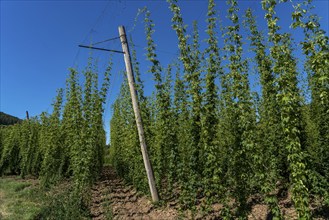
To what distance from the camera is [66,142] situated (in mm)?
12078

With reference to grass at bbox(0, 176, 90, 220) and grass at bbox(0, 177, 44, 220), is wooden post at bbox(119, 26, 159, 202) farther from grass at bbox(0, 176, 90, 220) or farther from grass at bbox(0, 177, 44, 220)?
grass at bbox(0, 177, 44, 220)

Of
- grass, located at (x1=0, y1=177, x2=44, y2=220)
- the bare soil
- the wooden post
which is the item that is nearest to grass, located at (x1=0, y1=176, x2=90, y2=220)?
grass, located at (x1=0, y1=177, x2=44, y2=220)

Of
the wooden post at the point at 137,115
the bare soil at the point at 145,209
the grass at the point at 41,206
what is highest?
the wooden post at the point at 137,115

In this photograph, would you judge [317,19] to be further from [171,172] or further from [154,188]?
[154,188]

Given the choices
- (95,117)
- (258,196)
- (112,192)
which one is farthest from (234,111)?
(112,192)

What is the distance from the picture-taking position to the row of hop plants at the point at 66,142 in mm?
9227

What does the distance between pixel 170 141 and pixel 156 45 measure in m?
2.82

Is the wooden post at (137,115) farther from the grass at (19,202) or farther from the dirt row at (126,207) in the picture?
the grass at (19,202)

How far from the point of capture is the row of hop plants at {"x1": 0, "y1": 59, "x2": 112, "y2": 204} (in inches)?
363

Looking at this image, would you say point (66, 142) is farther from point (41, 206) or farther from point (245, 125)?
point (245, 125)

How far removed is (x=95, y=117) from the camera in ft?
32.7


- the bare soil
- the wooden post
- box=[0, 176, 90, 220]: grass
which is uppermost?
the wooden post

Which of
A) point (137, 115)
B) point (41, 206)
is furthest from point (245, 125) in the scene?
point (41, 206)

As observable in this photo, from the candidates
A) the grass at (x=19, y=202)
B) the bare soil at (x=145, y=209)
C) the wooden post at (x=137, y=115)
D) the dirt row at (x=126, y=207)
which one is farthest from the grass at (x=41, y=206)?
the wooden post at (x=137, y=115)
